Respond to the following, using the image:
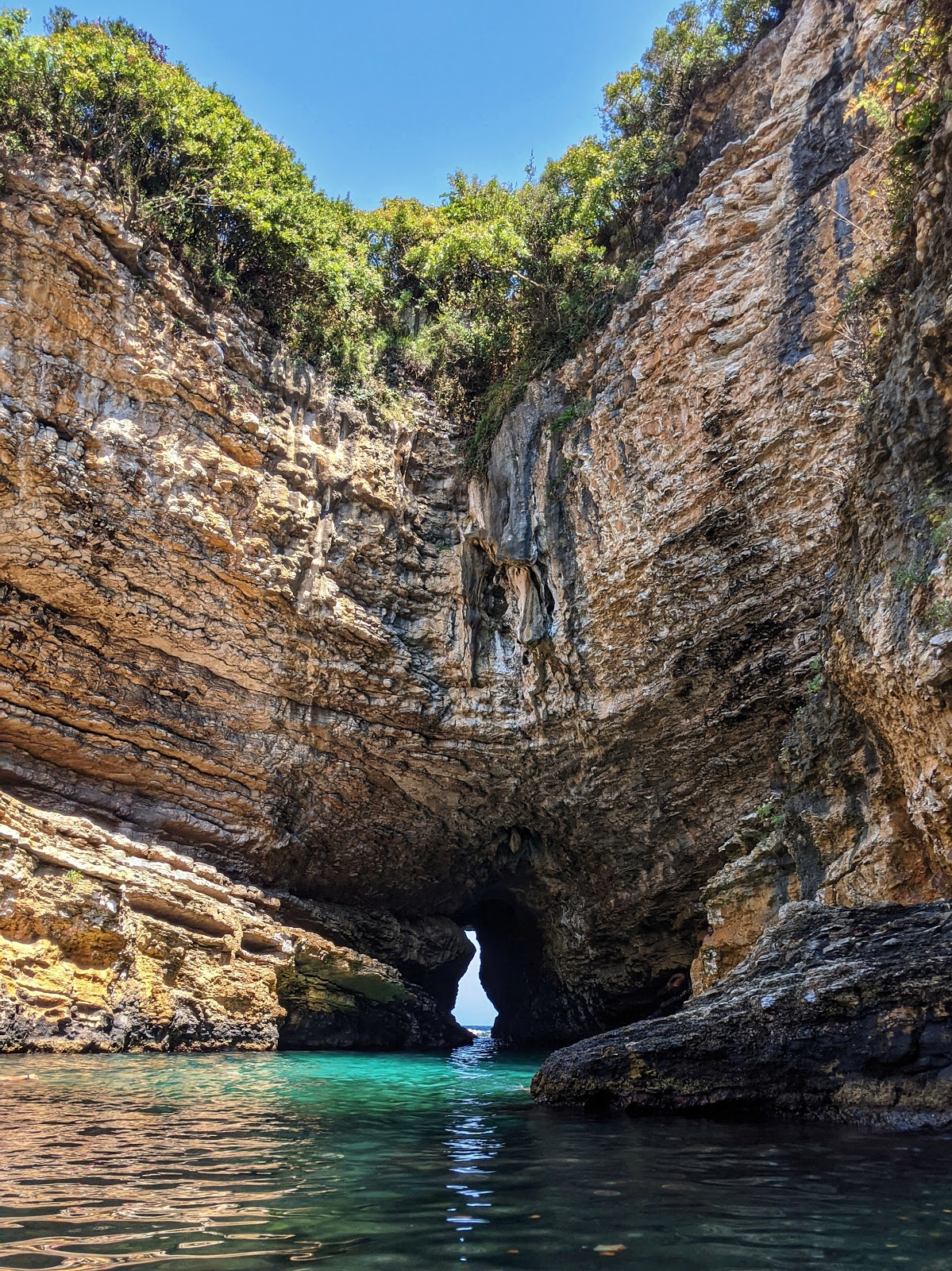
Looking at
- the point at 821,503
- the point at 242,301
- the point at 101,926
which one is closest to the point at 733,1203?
the point at 821,503

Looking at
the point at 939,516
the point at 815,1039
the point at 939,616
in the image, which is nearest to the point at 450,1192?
the point at 815,1039

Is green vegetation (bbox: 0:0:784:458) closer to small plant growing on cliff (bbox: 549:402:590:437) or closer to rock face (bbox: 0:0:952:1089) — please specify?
rock face (bbox: 0:0:952:1089)

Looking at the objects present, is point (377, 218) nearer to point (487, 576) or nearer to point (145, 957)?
point (487, 576)

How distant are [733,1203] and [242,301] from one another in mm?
15301

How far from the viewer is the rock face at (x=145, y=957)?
10953 mm

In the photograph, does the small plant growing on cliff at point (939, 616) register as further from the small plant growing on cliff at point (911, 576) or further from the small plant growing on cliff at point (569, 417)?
the small plant growing on cliff at point (569, 417)

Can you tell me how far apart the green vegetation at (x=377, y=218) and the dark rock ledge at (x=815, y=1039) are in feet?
39.3

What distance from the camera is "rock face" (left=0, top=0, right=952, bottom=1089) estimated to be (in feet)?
35.9

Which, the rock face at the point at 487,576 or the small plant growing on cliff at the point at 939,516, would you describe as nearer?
the small plant growing on cliff at the point at 939,516

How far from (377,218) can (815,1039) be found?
61.3 feet

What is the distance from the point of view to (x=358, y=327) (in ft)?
52.6

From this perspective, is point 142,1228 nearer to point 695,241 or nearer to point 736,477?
point 736,477

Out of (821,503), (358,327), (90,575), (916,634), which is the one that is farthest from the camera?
(358,327)

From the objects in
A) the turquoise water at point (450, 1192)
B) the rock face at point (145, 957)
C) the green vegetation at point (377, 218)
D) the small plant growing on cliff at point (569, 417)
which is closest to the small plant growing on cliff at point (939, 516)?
the turquoise water at point (450, 1192)
